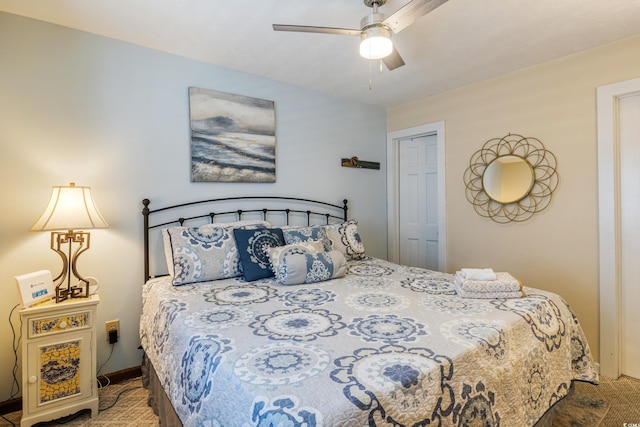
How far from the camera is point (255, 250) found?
2305 millimetres

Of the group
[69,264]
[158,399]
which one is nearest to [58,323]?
[69,264]

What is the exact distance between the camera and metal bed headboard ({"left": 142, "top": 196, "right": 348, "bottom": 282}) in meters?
2.37

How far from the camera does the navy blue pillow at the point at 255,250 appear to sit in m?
2.24

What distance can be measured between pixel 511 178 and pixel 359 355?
2498 millimetres

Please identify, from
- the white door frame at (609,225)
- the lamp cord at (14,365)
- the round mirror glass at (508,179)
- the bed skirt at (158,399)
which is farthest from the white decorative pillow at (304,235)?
the white door frame at (609,225)

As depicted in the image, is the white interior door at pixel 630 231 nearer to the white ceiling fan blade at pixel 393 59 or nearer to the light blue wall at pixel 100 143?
the white ceiling fan blade at pixel 393 59

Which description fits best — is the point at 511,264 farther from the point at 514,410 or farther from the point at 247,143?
the point at 247,143

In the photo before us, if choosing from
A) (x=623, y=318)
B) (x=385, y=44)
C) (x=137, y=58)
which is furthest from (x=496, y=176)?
(x=137, y=58)

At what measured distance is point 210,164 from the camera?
105 inches

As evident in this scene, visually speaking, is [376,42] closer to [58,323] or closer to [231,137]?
[231,137]

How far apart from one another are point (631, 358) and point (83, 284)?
3.96m

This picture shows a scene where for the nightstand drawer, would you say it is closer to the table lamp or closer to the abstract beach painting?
the table lamp

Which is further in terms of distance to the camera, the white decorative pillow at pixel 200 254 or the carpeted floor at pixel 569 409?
the white decorative pillow at pixel 200 254

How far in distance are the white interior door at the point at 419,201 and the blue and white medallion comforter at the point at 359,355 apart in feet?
5.61
